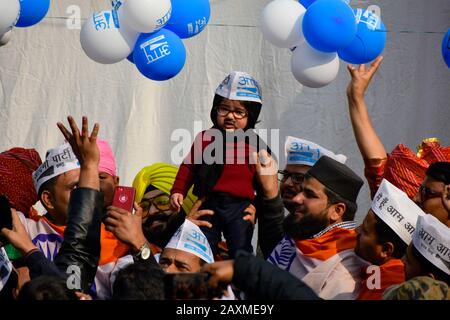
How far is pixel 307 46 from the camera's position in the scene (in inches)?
195

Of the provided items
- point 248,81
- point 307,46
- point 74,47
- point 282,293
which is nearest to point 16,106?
point 74,47

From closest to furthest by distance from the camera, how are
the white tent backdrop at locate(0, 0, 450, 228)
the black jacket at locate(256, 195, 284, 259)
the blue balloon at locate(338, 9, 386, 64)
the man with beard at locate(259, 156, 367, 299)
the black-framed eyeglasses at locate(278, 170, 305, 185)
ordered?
the man with beard at locate(259, 156, 367, 299) < the blue balloon at locate(338, 9, 386, 64) < the black jacket at locate(256, 195, 284, 259) < the black-framed eyeglasses at locate(278, 170, 305, 185) < the white tent backdrop at locate(0, 0, 450, 228)

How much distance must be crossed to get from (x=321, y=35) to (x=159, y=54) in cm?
73

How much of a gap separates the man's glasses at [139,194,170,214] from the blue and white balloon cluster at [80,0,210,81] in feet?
2.80

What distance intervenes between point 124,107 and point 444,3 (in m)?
1.89

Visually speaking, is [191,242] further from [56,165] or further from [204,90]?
[204,90]

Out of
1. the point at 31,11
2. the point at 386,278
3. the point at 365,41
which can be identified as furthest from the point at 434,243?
the point at 31,11

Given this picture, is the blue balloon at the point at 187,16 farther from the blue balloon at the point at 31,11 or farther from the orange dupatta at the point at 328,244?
the orange dupatta at the point at 328,244

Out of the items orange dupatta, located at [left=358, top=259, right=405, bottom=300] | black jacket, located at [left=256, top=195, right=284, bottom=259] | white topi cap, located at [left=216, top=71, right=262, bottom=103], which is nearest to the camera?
orange dupatta, located at [left=358, top=259, right=405, bottom=300]

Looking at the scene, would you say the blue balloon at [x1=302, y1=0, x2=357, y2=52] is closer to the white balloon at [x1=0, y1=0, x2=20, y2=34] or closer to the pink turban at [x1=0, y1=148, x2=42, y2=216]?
the white balloon at [x1=0, y1=0, x2=20, y2=34]

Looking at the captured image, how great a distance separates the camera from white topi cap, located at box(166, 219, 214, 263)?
4.59 meters

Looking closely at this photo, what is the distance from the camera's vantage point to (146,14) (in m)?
4.80

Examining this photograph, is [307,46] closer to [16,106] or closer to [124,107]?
[124,107]

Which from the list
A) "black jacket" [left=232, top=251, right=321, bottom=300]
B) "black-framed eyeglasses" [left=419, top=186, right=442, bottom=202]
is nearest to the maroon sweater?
"black-framed eyeglasses" [left=419, top=186, right=442, bottom=202]
